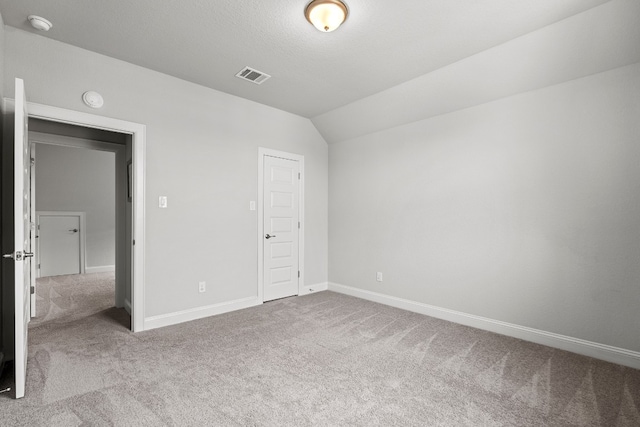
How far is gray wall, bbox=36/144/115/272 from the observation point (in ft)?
19.8

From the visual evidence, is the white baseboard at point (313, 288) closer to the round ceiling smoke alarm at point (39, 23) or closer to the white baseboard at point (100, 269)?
the round ceiling smoke alarm at point (39, 23)

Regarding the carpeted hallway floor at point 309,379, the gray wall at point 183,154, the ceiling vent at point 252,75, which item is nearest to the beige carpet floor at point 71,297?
the carpeted hallway floor at point 309,379

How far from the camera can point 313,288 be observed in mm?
4949

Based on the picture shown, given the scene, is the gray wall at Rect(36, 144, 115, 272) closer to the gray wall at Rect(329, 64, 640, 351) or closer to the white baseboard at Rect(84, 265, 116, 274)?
the white baseboard at Rect(84, 265, 116, 274)

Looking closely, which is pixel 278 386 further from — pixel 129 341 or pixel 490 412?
pixel 129 341

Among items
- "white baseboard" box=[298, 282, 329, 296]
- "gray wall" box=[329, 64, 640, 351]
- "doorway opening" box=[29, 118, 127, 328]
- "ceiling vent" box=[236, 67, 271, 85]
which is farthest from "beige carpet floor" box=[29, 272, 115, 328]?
"gray wall" box=[329, 64, 640, 351]

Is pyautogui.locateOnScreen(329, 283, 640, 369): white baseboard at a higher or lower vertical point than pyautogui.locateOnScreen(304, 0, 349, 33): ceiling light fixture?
lower

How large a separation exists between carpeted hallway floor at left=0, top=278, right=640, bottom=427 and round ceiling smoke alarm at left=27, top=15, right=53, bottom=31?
2.77 metres

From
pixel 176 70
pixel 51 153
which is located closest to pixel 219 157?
pixel 176 70

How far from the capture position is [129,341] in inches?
116

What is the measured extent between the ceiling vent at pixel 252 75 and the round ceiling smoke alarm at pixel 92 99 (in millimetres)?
1376

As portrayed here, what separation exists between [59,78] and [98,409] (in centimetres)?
281

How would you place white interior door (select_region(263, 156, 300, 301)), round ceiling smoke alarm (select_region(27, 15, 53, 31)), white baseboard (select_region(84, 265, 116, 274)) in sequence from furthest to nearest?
1. white baseboard (select_region(84, 265, 116, 274))
2. white interior door (select_region(263, 156, 300, 301))
3. round ceiling smoke alarm (select_region(27, 15, 53, 31))

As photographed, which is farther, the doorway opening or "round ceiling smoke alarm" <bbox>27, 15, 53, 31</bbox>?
the doorway opening
